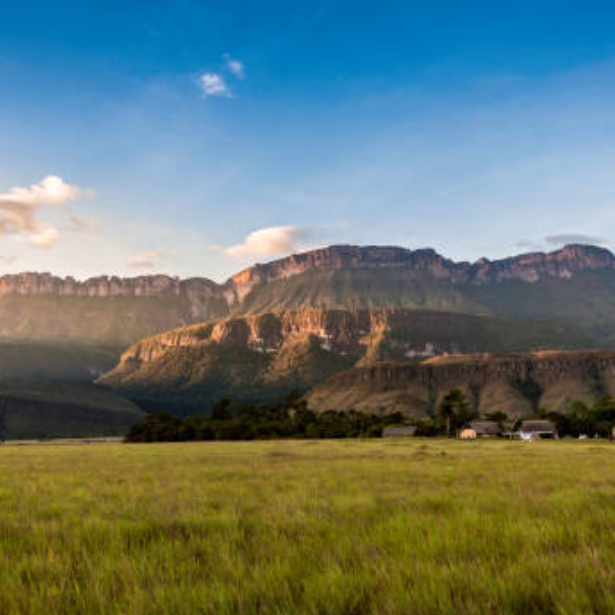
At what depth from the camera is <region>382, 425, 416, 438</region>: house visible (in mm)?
119375

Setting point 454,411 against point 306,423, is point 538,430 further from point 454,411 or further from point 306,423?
point 306,423

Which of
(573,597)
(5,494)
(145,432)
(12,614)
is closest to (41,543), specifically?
(12,614)

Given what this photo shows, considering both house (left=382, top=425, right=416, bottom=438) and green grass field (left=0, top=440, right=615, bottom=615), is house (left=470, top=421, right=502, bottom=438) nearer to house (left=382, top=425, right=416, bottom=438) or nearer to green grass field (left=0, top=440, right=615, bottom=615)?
house (left=382, top=425, right=416, bottom=438)

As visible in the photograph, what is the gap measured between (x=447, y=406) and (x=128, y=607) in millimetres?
129460

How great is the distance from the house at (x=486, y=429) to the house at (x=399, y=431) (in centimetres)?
1941

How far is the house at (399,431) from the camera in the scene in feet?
392

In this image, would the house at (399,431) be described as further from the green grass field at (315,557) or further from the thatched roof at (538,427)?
the green grass field at (315,557)

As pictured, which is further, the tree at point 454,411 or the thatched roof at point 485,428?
the thatched roof at point 485,428

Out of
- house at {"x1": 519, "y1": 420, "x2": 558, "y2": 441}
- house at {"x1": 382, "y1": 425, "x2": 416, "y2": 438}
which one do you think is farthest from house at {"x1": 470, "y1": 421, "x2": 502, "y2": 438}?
house at {"x1": 382, "y1": 425, "x2": 416, "y2": 438}

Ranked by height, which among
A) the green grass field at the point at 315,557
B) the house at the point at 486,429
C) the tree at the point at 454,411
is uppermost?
the green grass field at the point at 315,557

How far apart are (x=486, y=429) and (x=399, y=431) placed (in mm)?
29749

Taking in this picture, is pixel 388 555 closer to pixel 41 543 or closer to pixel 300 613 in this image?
pixel 300 613

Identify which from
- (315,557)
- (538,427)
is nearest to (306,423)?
(538,427)

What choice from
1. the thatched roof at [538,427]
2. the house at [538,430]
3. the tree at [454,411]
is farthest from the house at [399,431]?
the thatched roof at [538,427]
